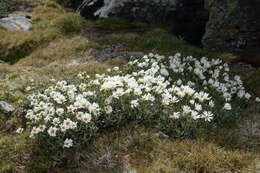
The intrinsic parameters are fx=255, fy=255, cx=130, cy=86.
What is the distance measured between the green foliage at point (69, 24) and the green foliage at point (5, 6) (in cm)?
371

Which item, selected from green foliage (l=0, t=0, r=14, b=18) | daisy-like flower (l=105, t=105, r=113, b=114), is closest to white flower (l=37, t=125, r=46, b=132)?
daisy-like flower (l=105, t=105, r=113, b=114)

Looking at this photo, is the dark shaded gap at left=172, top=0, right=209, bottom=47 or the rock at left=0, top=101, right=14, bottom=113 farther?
the dark shaded gap at left=172, top=0, right=209, bottom=47

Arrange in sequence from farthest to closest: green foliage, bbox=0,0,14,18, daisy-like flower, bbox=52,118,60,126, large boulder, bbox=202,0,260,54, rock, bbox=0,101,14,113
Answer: green foliage, bbox=0,0,14,18
large boulder, bbox=202,0,260,54
rock, bbox=0,101,14,113
daisy-like flower, bbox=52,118,60,126

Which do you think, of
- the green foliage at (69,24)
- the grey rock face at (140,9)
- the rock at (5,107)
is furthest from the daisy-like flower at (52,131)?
the grey rock face at (140,9)

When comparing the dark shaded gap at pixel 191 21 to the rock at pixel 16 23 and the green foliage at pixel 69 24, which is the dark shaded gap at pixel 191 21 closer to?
the green foliage at pixel 69 24

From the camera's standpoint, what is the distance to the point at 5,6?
43.0 ft

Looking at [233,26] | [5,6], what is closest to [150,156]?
[233,26]

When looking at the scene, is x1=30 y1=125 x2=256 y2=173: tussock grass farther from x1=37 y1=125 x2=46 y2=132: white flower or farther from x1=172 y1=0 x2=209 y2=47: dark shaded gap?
x1=172 y1=0 x2=209 y2=47: dark shaded gap

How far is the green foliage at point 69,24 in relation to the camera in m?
9.71

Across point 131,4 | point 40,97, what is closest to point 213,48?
point 131,4

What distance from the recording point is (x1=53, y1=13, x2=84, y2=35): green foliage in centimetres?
971

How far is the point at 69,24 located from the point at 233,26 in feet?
19.7

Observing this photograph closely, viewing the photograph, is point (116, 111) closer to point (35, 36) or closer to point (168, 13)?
point (168, 13)

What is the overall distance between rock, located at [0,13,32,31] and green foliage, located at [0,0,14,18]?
536 millimetres
